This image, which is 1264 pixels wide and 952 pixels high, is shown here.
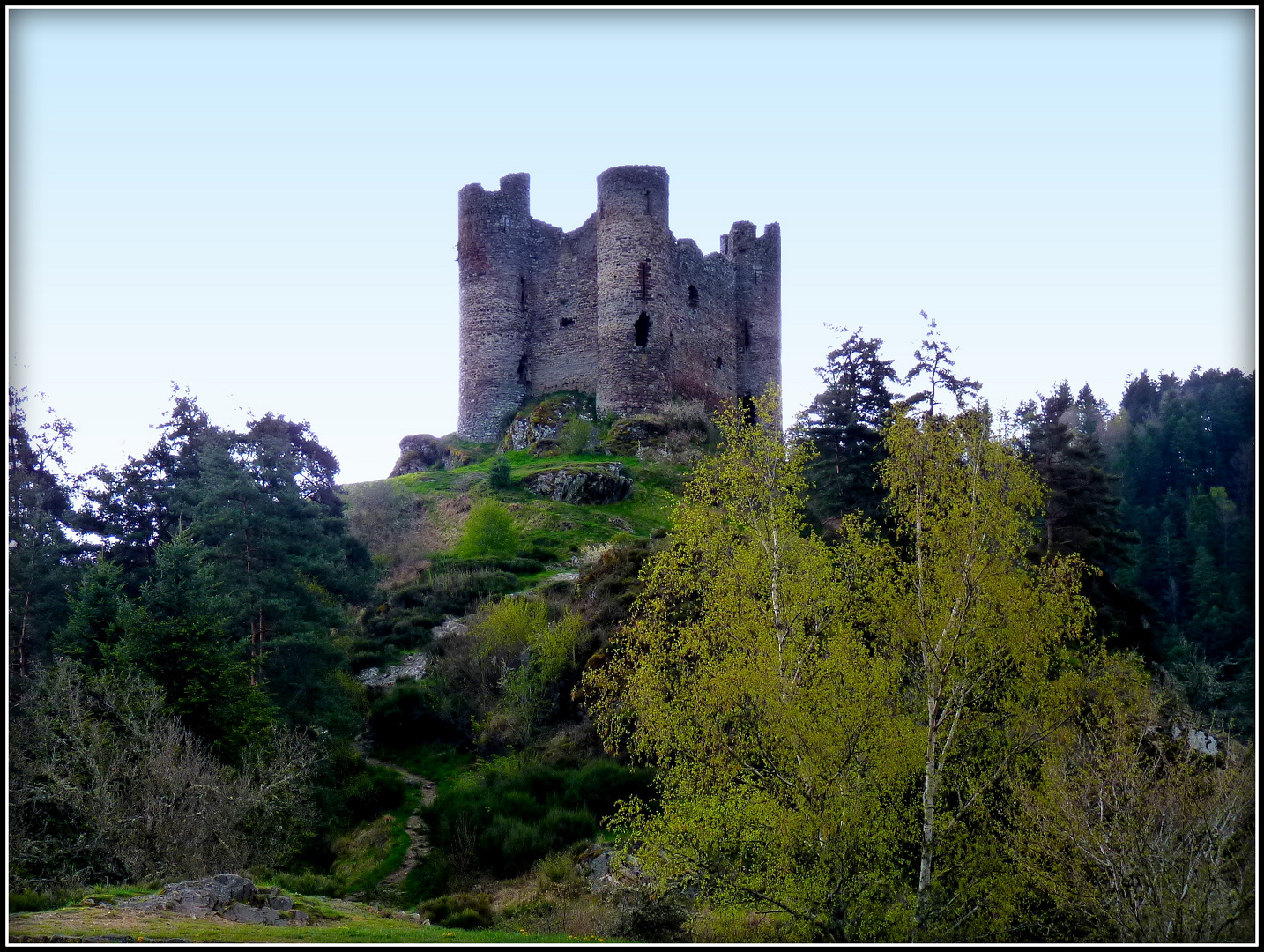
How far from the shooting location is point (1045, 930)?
51.4 ft

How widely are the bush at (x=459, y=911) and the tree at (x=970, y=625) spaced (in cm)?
811

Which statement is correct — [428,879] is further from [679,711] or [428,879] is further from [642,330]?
[642,330]

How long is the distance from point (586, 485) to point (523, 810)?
22157 mm

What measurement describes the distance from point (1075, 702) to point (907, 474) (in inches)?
176

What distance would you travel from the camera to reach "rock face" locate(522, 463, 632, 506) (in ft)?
148

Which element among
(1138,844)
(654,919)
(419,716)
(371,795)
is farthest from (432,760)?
(1138,844)

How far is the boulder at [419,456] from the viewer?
5425 centimetres

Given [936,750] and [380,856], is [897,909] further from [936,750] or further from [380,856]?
[380,856]

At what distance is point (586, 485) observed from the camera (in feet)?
149

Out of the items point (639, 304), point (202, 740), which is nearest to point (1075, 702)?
point (202, 740)

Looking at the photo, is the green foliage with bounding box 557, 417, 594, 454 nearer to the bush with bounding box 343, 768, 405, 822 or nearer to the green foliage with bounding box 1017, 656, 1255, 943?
the bush with bounding box 343, 768, 405, 822

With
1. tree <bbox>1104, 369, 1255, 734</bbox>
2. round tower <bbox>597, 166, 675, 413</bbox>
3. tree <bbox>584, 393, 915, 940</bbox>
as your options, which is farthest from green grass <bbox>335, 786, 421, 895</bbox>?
round tower <bbox>597, 166, 675, 413</bbox>

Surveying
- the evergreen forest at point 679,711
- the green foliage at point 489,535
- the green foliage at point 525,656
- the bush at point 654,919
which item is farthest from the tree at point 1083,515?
the green foliage at point 489,535

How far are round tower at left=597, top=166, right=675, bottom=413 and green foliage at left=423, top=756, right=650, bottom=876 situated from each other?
2612 cm
